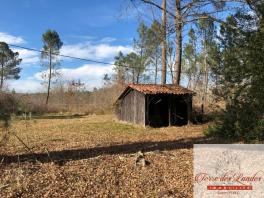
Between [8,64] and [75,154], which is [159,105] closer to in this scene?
[75,154]

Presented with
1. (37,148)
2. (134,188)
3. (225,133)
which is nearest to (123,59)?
(225,133)

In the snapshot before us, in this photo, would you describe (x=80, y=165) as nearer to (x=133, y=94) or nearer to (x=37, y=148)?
(x=37, y=148)

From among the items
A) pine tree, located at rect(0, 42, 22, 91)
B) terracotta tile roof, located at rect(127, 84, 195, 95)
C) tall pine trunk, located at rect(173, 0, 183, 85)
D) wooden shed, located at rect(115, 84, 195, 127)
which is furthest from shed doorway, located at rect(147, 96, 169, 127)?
pine tree, located at rect(0, 42, 22, 91)

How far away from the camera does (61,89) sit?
1948 inches

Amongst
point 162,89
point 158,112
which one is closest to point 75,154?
point 162,89

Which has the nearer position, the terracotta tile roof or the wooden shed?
the terracotta tile roof

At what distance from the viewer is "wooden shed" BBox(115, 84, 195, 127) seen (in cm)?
2261

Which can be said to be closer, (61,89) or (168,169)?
(168,169)

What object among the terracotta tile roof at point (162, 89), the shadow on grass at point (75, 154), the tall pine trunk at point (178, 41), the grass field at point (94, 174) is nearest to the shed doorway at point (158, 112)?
the terracotta tile roof at point (162, 89)

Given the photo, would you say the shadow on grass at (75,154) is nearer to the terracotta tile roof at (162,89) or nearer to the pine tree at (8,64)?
the terracotta tile roof at (162,89)

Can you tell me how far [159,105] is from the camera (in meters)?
23.8

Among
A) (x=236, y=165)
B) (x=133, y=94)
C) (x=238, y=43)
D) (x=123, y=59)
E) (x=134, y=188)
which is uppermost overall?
(x=123, y=59)

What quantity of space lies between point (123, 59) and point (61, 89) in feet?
28.8

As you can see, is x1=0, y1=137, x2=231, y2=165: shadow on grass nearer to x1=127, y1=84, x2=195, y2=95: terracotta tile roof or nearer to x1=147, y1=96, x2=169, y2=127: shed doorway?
x1=127, y1=84, x2=195, y2=95: terracotta tile roof
